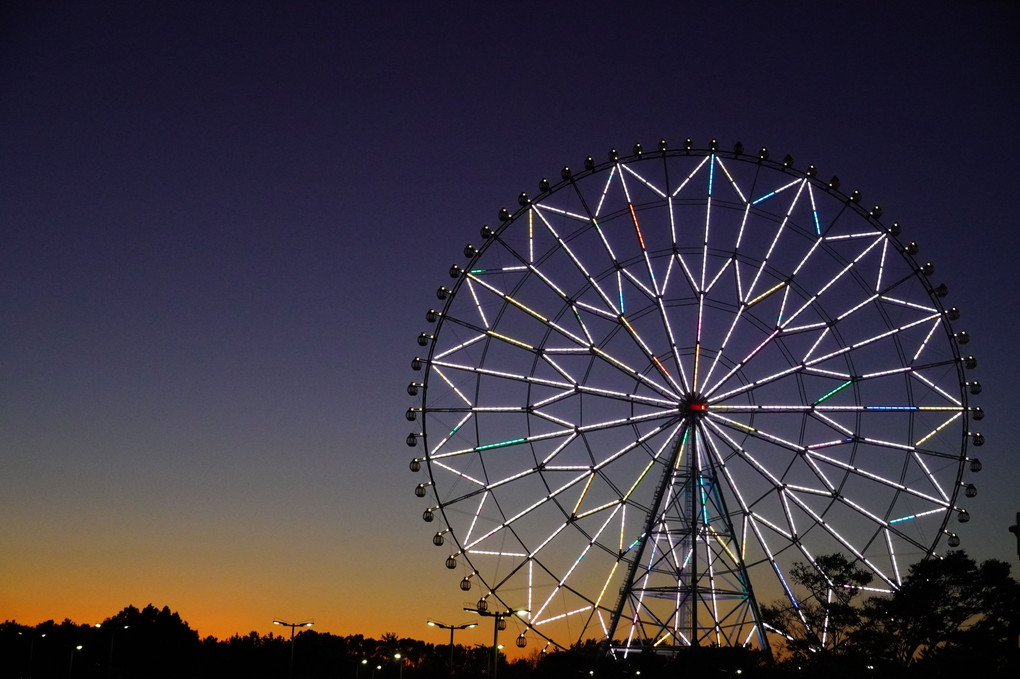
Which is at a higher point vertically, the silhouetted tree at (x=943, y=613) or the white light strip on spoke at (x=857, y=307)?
the white light strip on spoke at (x=857, y=307)

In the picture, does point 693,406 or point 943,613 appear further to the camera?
point 943,613

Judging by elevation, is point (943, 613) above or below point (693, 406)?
below

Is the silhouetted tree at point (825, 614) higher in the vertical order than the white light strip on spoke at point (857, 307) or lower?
lower

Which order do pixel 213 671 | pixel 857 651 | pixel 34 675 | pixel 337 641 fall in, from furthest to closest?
pixel 337 641, pixel 213 671, pixel 34 675, pixel 857 651

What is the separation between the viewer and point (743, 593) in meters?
36.1

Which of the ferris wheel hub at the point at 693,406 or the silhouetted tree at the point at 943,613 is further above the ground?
the ferris wheel hub at the point at 693,406

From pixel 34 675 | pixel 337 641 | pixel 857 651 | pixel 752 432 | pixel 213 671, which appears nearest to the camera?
pixel 752 432

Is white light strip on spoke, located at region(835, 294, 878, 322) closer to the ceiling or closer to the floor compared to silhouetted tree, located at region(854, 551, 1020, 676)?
closer to the ceiling

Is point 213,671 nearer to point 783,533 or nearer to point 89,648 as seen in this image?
point 89,648

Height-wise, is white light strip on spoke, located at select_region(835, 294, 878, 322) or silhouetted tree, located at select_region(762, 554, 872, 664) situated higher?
white light strip on spoke, located at select_region(835, 294, 878, 322)

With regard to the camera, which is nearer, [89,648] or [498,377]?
[498,377]

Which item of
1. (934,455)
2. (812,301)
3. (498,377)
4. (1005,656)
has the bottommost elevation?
(1005,656)

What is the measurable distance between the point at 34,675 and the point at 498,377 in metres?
71.8

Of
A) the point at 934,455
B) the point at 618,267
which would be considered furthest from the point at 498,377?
the point at 934,455
